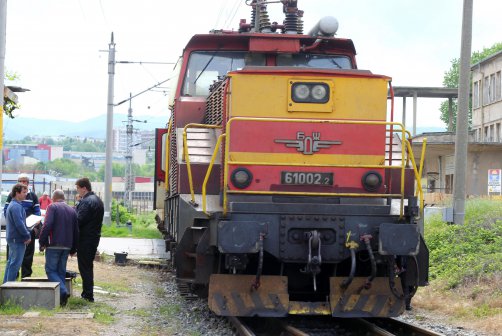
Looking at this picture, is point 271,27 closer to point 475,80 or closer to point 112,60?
point 112,60

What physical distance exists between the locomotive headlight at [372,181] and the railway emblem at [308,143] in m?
0.50

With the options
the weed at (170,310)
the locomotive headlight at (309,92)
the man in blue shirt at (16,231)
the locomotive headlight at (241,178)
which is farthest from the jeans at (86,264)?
the locomotive headlight at (309,92)

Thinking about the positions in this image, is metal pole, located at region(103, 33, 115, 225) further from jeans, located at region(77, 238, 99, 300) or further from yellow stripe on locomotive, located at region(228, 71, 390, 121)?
yellow stripe on locomotive, located at region(228, 71, 390, 121)

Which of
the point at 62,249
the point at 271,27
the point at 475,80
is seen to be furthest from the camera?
the point at 475,80

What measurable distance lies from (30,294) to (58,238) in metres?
0.92

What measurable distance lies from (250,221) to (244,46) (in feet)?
12.1

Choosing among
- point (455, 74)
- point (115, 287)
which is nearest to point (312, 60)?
point (115, 287)

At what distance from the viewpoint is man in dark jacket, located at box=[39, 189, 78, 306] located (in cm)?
1114

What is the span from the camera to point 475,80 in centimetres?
5841

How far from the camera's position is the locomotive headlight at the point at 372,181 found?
31.1 feet

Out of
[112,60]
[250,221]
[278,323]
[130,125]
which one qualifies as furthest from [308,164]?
[130,125]

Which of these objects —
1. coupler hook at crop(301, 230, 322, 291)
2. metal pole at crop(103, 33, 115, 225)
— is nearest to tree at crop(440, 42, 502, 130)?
metal pole at crop(103, 33, 115, 225)

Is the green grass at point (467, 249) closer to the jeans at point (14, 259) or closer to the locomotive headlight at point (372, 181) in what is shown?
the locomotive headlight at point (372, 181)

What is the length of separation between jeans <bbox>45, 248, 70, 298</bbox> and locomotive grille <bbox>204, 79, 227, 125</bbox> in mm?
2695
